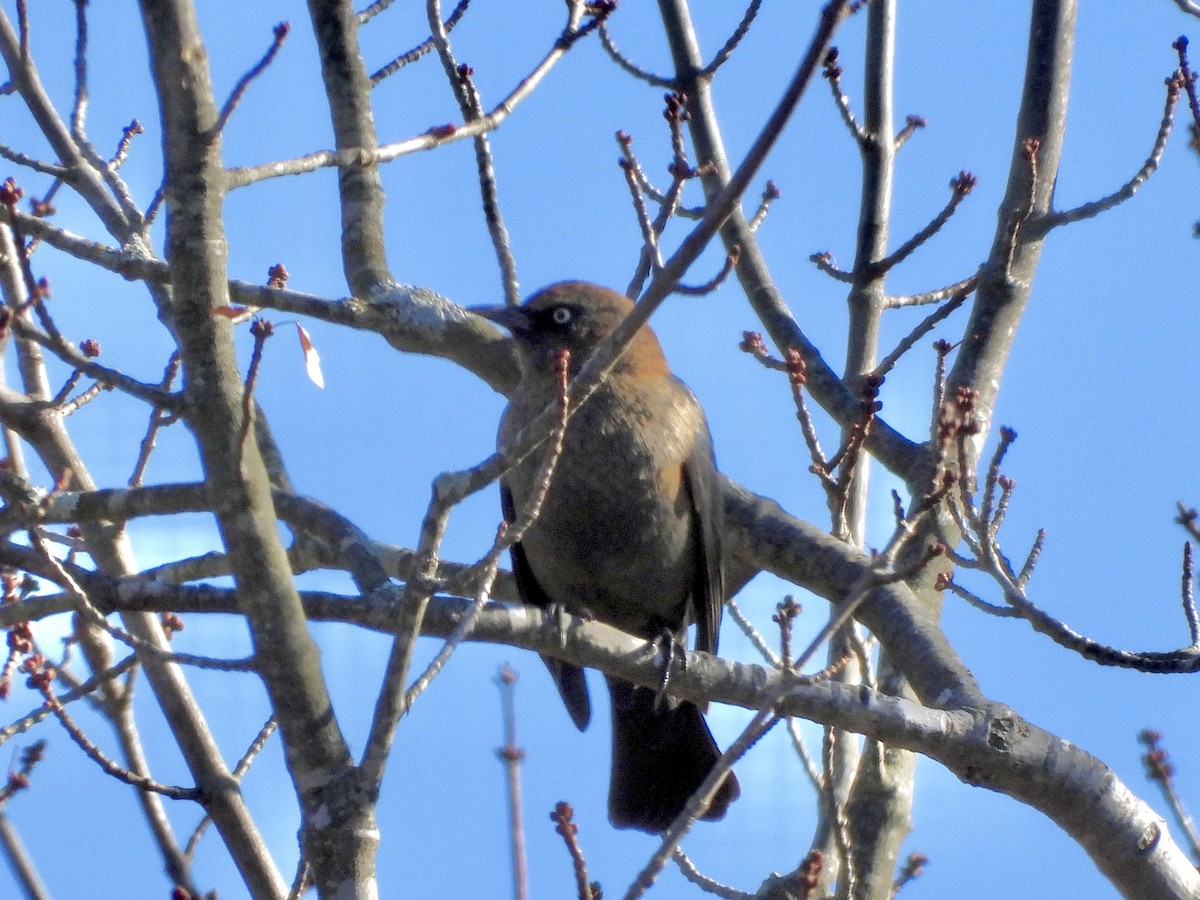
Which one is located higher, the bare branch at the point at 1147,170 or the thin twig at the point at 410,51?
the thin twig at the point at 410,51

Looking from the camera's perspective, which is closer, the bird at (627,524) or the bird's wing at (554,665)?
the bird at (627,524)

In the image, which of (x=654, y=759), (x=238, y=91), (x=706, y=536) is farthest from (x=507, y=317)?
(x=238, y=91)

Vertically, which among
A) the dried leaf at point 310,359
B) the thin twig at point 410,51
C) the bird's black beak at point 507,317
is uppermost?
the thin twig at point 410,51

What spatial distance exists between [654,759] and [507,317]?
2.09 metres

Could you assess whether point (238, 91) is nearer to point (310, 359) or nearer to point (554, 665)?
point (310, 359)

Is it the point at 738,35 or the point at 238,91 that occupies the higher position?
the point at 738,35

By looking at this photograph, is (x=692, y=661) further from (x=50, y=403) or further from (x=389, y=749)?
(x=50, y=403)

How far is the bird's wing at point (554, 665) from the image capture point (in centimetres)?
607

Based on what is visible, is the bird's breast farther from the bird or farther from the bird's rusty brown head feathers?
the bird's rusty brown head feathers

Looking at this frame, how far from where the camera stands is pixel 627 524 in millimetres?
5664

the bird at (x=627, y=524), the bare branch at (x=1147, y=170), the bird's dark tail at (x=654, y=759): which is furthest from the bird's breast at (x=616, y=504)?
the bare branch at (x=1147, y=170)

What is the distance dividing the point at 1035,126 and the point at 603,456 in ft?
7.85

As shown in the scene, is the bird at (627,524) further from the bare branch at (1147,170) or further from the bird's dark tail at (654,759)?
the bare branch at (1147,170)

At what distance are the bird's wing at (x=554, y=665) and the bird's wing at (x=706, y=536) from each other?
58 cm
